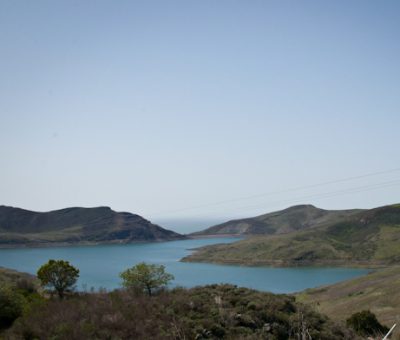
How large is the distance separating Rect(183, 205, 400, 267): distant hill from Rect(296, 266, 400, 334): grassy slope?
232 ft

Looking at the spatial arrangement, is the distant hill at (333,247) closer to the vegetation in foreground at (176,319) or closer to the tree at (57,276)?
the vegetation in foreground at (176,319)

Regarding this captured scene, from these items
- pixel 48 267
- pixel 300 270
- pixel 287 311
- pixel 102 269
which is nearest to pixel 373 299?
pixel 287 311

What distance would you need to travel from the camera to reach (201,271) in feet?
491

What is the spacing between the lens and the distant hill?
155875 millimetres

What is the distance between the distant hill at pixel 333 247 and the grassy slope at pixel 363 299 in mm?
70802

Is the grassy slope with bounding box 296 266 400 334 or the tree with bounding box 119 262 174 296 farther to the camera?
the grassy slope with bounding box 296 266 400 334

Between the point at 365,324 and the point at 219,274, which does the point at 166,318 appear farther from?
the point at 219,274

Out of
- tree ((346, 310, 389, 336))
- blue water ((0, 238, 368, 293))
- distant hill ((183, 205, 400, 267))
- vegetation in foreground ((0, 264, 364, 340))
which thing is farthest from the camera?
distant hill ((183, 205, 400, 267))

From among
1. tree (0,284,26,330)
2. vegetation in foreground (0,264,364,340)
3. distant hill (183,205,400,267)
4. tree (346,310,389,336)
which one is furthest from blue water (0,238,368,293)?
vegetation in foreground (0,264,364,340)

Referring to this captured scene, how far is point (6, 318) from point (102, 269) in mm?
131481

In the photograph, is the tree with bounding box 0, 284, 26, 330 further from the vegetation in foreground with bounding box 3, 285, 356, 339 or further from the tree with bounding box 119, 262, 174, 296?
the tree with bounding box 119, 262, 174, 296

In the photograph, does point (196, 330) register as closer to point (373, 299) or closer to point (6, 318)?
point (6, 318)

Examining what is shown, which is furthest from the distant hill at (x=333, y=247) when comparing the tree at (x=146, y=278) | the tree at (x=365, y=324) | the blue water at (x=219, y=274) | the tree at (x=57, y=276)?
the tree at (x=57, y=276)

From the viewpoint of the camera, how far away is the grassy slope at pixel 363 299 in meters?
45.9
